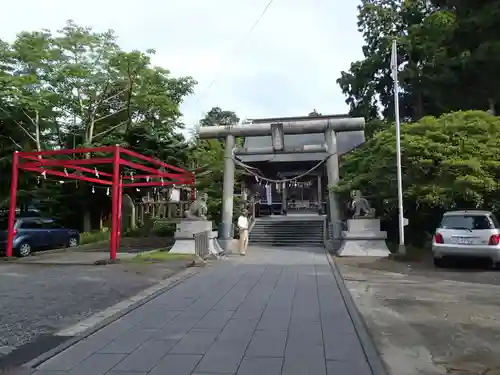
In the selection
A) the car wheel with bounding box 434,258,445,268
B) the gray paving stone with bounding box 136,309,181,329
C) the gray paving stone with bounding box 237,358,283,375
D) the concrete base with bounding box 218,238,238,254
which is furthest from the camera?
the concrete base with bounding box 218,238,238,254

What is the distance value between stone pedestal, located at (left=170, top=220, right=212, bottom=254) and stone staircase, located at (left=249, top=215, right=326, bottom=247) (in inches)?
216

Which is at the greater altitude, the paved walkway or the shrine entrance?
the shrine entrance

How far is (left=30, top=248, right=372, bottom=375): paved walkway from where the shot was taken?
4.30 m

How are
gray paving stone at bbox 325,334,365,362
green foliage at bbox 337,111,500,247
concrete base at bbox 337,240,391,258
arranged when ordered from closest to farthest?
gray paving stone at bbox 325,334,365,362
green foliage at bbox 337,111,500,247
concrete base at bbox 337,240,391,258

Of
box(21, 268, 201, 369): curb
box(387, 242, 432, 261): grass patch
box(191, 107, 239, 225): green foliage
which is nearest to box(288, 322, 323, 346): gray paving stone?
box(21, 268, 201, 369): curb

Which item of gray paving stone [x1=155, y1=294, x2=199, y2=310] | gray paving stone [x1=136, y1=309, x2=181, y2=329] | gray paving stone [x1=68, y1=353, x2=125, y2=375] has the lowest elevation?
gray paving stone [x1=155, y1=294, x2=199, y2=310]

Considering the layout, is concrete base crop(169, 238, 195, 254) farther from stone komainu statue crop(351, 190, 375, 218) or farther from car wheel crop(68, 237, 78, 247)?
car wheel crop(68, 237, 78, 247)

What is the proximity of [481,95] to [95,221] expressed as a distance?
75.8ft

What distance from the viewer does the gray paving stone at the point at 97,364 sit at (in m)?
4.17

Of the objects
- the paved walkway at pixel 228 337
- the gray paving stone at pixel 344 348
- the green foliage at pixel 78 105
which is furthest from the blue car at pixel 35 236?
the gray paving stone at pixel 344 348

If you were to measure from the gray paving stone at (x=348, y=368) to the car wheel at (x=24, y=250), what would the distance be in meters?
16.2

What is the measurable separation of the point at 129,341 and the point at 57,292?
13.5 feet

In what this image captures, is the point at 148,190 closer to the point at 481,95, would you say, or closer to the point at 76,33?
the point at 76,33

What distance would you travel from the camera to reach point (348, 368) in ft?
14.1
